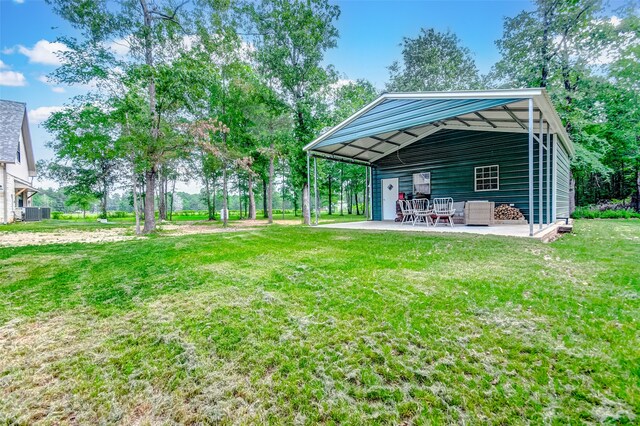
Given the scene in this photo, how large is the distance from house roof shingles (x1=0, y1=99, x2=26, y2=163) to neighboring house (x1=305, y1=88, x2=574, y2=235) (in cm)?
1574

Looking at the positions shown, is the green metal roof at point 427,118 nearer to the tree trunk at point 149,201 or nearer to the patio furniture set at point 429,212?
the patio furniture set at point 429,212

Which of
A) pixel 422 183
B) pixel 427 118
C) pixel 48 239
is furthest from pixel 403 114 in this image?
pixel 48 239

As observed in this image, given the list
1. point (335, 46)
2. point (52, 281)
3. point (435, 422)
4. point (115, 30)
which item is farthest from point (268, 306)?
point (335, 46)

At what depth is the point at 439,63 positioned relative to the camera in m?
19.6

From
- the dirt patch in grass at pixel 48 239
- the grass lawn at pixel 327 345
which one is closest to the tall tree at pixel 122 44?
the dirt patch in grass at pixel 48 239

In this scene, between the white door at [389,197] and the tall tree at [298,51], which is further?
the white door at [389,197]

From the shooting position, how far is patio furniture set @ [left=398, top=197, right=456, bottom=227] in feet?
26.8

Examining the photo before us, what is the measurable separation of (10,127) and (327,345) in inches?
887

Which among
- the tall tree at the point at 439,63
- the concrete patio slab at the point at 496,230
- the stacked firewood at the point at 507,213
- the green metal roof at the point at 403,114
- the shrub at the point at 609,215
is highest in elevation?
the tall tree at the point at 439,63

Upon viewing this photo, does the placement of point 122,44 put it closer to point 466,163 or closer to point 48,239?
point 48,239

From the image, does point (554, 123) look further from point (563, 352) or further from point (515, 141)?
point (563, 352)

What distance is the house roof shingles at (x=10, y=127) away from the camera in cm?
1403

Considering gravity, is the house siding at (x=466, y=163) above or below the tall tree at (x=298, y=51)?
below

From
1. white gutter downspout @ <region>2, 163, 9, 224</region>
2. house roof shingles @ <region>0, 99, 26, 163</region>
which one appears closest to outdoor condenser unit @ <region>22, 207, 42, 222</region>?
white gutter downspout @ <region>2, 163, 9, 224</region>
